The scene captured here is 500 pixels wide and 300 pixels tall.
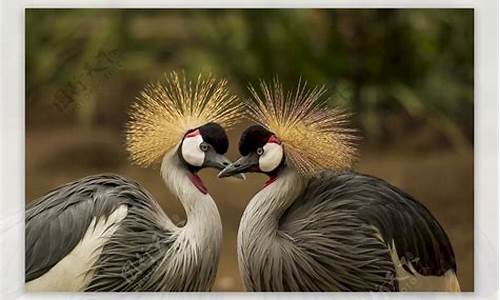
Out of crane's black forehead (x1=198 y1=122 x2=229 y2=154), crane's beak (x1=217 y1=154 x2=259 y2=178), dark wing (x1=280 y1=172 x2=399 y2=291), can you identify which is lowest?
dark wing (x1=280 y1=172 x2=399 y2=291)

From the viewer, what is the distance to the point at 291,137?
1218 millimetres

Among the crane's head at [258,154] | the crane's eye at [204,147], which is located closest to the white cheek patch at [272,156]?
the crane's head at [258,154]

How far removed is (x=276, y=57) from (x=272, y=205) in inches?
12.6

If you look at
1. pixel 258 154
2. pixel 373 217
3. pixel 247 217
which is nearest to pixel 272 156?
pixel 258 154

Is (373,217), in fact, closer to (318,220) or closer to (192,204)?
(318,220)

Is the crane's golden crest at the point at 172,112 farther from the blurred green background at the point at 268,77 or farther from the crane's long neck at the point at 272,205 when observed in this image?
the crane's long neck at the point at 272,205

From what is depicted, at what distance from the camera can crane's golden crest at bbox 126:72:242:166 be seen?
4.00 ft

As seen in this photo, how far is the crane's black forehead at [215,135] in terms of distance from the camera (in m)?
1.22

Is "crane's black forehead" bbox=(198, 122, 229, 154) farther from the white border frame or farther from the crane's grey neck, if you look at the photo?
the white border frame

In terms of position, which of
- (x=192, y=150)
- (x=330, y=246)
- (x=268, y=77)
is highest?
(x=268, y=77)

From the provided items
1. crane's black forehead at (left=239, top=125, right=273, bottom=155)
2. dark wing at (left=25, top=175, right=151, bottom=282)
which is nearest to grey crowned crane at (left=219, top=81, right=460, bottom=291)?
crane's black forehead at (left=239, top=125, right=273, bottom=155)

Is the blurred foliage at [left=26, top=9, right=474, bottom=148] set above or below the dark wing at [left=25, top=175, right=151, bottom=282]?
above

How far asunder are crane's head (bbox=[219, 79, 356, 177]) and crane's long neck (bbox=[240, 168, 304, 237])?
0.07ft

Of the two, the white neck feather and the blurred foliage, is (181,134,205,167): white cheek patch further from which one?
the blurred foliage
